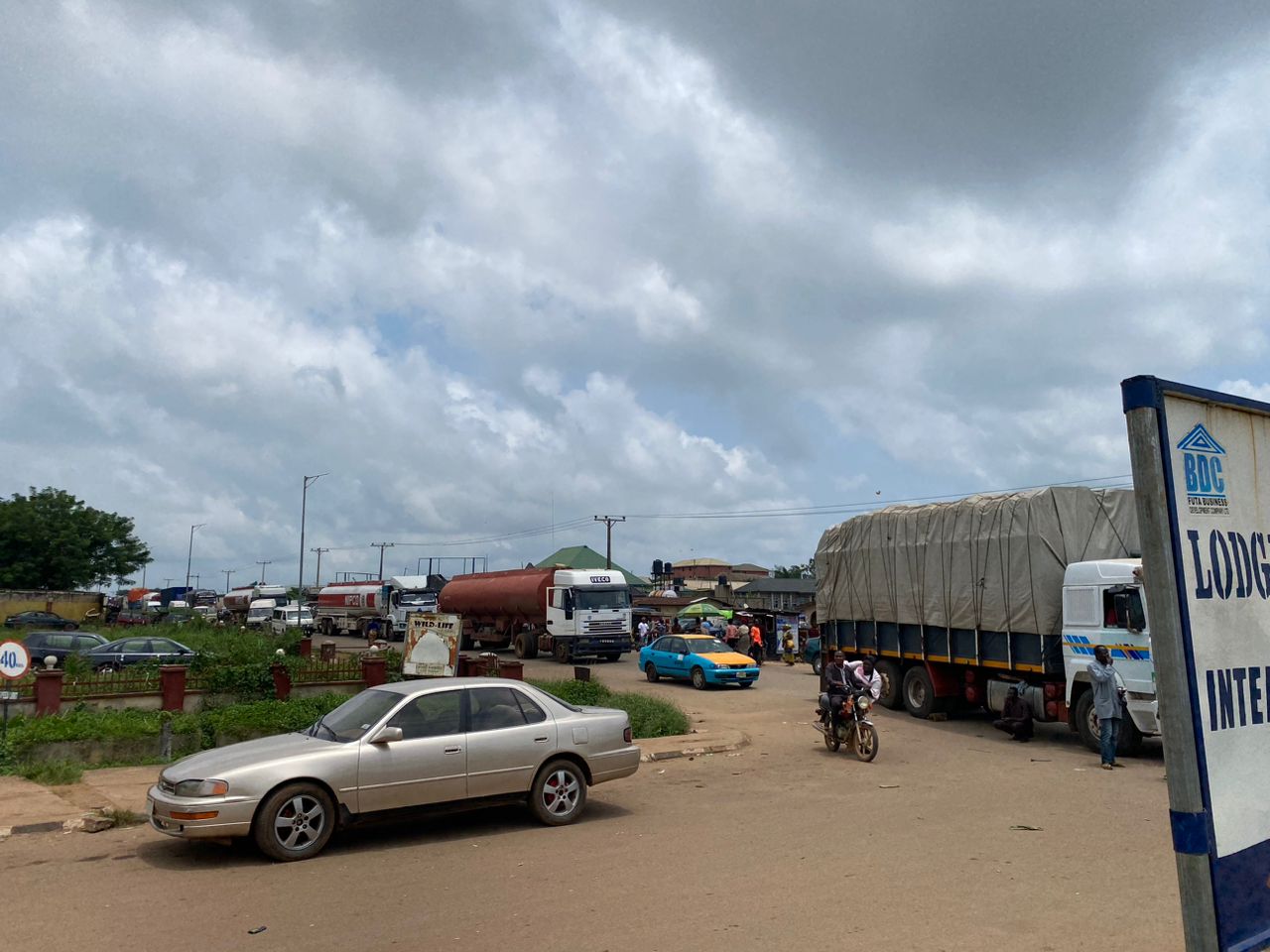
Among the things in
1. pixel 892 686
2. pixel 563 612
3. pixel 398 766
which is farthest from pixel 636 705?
pixel 563 612

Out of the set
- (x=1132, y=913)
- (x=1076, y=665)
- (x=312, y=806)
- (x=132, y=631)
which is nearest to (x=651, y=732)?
(x=1076, y=665)

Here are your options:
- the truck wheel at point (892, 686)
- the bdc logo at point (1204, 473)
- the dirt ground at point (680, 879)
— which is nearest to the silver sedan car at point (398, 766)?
the dirt ground at point (680, 879)

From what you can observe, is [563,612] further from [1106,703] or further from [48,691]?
[1106,703]

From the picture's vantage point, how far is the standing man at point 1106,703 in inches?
515

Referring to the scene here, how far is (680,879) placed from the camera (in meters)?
7.37

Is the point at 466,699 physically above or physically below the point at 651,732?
above

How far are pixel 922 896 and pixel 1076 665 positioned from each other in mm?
9324

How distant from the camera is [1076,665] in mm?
14805

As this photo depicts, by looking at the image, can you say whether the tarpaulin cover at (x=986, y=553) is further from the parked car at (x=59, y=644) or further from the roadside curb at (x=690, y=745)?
the parked car at (x=59, y=644)

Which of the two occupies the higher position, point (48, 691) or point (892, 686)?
point (48, 691)

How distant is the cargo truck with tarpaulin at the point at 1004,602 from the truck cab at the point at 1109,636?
18 mm

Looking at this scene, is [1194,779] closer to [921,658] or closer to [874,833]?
[874,833]

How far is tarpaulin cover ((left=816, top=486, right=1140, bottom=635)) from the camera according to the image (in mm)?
15773

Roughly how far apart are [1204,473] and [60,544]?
7295 centimetres
